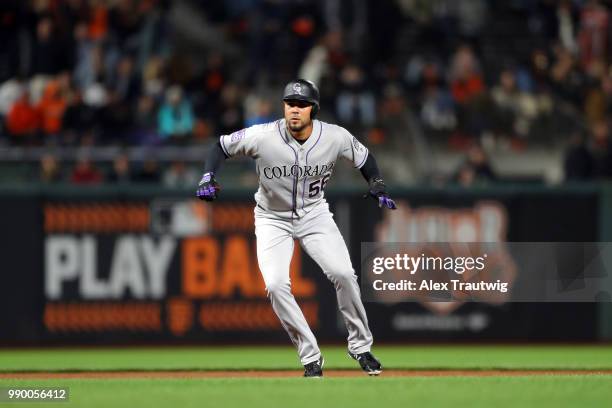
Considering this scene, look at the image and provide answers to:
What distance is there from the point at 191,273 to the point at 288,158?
5.00m

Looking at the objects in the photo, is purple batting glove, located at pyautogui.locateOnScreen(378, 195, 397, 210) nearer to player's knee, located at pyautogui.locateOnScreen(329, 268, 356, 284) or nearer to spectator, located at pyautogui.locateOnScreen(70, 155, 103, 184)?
player's knee, located at pyautogui.locateOnScreen(329, 268, 356, 284)

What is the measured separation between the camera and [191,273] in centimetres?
1385

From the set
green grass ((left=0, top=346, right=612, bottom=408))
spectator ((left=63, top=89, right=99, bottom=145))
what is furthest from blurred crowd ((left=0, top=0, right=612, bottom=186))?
green grass ((left=0, top=346, right=612, bottom=408))

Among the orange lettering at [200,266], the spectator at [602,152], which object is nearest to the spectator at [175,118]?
the orange lettering at [200,266]

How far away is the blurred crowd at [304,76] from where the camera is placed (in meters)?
15.3

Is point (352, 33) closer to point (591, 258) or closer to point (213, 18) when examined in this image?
point (213, 18)

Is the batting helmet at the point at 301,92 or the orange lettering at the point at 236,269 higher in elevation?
the batting helmet at the point at 301,92

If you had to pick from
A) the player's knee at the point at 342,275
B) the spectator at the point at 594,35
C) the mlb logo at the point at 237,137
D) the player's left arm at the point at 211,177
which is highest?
the spectator at the point at 594,35

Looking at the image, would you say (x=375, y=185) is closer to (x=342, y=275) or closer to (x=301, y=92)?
(x=342, y=275)

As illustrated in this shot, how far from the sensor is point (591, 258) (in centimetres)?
1382

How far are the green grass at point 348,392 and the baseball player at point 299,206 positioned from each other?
1.64ft

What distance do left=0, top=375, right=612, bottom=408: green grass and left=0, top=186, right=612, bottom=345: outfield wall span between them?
15.9 ft

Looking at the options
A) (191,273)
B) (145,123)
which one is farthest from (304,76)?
(191,273)

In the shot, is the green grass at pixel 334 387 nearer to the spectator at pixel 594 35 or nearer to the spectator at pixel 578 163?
the spectator at pixel 578 163
